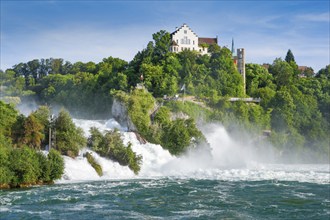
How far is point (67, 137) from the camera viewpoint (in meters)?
41.4

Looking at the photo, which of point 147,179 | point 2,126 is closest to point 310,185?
point 147,179

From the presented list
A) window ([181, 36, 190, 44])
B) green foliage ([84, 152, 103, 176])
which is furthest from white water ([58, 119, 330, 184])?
window ([181, 36, 190, 44])

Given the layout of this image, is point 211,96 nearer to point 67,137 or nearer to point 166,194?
point 67,137

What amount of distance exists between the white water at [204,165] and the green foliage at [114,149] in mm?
692

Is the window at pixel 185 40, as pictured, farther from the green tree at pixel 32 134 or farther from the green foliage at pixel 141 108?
the green tree at pixel 32 134

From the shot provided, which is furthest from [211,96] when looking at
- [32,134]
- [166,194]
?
[166,194]

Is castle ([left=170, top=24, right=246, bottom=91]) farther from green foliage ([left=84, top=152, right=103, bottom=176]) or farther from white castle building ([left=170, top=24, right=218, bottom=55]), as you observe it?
green foliage ([left=84, top=152, right=103, bottom=176])

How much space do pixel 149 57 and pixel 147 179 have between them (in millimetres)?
37954

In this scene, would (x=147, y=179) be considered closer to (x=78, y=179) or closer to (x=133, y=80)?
(x=78, y=179)

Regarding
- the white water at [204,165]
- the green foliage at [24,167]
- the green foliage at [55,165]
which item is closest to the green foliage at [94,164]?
the white water at [204,165]

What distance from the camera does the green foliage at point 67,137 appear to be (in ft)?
136

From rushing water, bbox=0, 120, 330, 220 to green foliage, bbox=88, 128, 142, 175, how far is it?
806mm

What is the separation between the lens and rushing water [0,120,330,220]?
2681 centimetres

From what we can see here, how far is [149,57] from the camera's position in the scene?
75250 millimetres
